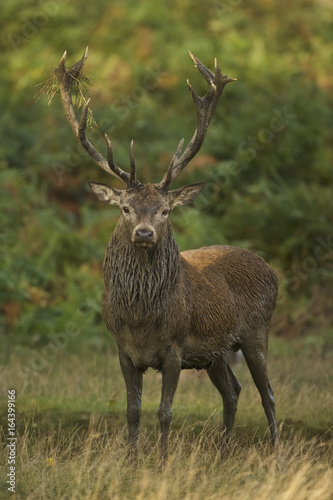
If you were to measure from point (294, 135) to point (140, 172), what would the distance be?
299 centimetres

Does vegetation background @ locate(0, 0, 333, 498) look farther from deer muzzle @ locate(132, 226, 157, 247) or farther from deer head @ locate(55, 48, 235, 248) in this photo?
deer muzzle @ locate(132, 226, 157, 247)

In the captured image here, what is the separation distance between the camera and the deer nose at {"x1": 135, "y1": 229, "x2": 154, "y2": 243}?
607 centimetres

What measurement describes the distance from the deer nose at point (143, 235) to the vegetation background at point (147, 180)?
161 centimetres

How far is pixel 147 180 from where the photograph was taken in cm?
1573

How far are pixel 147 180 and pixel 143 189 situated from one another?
9298 mm

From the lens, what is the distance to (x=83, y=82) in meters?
7.41

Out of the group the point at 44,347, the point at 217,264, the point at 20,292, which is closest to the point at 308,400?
the point at 217,264

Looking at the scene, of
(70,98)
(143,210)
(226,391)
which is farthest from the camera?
(226,391)

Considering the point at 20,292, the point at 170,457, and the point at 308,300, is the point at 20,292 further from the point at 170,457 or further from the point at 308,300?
the point at 170,457

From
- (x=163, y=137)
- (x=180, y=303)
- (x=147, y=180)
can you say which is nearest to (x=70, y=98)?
(x=180, y=303)

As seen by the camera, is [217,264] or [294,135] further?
[294,135]

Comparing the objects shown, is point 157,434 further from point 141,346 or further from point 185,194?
point 185,194

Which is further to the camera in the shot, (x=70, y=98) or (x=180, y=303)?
(x=70, y=98)

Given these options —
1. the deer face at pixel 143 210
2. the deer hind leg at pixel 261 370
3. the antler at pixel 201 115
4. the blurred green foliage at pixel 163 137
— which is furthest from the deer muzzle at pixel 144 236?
the blurred green foliage at pixel 163 137
